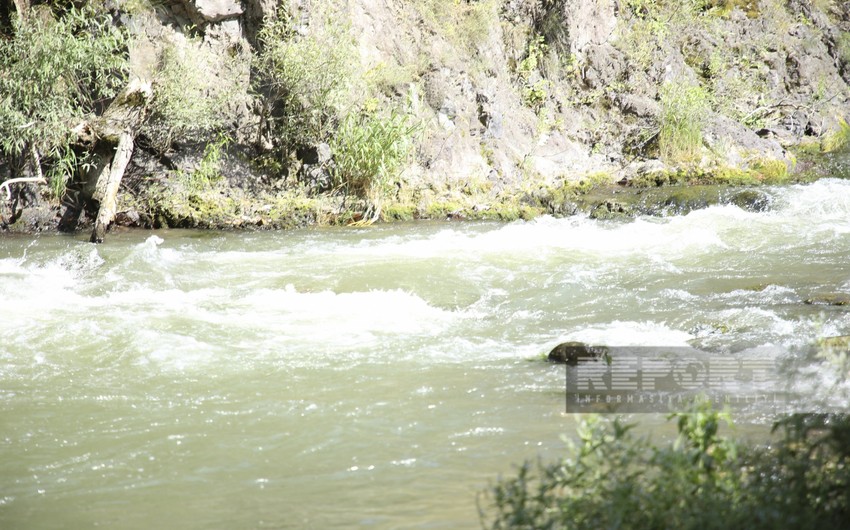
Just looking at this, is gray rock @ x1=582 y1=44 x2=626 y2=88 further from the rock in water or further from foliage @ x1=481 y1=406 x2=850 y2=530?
foliage @ x1=481 y1=406 x2=850 y2=530

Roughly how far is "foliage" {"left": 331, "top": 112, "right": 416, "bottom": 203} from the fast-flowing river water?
5.26ft

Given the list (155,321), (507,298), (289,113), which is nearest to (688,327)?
(507,298)

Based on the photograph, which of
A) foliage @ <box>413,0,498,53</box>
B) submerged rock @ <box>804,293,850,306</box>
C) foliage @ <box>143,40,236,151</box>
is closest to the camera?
submerged rock @ <box>804,293,850,306</box>

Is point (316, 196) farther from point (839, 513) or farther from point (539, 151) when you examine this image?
point (839, 513)

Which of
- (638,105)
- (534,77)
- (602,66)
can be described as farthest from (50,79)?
(638,105)

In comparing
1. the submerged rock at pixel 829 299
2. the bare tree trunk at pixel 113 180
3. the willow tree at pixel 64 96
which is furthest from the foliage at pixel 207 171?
the submerged rock at pixel 829 299

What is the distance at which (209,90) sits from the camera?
41.6ft

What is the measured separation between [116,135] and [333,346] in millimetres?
7396

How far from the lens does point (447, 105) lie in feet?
47.0

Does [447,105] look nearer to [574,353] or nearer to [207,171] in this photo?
[207,171]

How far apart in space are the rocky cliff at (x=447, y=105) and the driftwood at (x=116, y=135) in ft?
0.74

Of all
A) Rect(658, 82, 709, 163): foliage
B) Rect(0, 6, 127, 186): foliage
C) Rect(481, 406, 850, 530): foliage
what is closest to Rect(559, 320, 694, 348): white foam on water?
Rect(481, 406, 850, 530): foliage

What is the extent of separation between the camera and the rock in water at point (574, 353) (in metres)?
5.27

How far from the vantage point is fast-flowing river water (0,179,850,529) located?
359 cm
